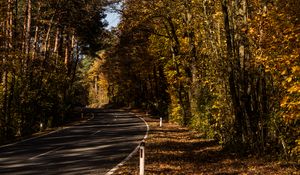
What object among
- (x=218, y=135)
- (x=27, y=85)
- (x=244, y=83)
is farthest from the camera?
(x=27, y=85)

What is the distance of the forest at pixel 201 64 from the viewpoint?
11828 millimetres

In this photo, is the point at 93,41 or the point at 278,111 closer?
the point at 278,111

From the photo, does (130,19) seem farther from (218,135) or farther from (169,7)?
(218,135)

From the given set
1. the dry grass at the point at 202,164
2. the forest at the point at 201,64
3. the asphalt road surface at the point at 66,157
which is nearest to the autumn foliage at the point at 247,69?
the forest at the point at 201,64

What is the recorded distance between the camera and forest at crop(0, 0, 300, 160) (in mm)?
11828

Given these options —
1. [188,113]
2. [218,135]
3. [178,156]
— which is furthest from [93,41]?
[178,156]

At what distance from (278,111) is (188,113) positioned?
75.0ft

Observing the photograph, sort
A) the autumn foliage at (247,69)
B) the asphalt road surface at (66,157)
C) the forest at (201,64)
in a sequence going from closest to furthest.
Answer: the autumn foliage at (247,69) < the forest at (201,64) < the asphalt road surface at (66,157)

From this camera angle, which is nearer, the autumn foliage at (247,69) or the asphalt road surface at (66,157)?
the autumn foliage at (247,69)

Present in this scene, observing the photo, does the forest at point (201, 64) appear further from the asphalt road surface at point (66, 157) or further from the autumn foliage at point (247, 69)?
the asphalt road surface at point (66, 157)

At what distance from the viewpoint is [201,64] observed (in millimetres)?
21734

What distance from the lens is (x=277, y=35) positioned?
11.3 m

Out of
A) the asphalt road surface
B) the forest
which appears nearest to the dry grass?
the forest

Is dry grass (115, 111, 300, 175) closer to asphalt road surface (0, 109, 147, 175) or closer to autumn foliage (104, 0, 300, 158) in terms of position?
autumn foliage (104, 0, 300, 158)
